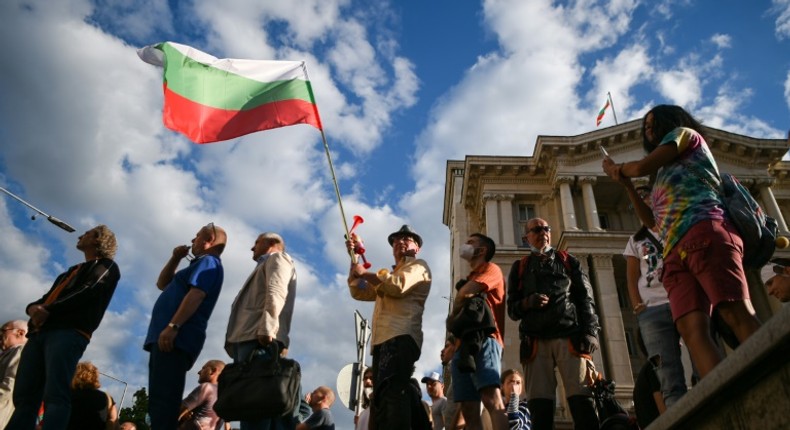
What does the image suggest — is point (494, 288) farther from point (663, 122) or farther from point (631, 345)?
point (631, 345)

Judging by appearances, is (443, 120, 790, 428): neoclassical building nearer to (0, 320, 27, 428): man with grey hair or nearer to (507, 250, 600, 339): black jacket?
(507, 250, 600, 339): black jacket

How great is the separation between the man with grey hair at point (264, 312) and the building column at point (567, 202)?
20142 mm

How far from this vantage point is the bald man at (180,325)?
416cm

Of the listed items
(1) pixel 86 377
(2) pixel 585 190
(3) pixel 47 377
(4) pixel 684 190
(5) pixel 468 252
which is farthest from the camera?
(2) pixel 585 190

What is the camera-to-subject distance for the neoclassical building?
23361 mm

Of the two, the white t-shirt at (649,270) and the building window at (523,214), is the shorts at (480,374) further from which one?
the building window at (523,214)

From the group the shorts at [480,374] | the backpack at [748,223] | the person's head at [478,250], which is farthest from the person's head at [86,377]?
the backpack at [748,223]

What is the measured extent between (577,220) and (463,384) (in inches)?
854

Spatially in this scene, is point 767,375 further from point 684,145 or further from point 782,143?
point 782,143

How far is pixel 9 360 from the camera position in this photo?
18.8 feet

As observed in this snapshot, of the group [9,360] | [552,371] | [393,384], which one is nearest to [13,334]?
[9,360]

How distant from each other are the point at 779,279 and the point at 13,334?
7.34 m

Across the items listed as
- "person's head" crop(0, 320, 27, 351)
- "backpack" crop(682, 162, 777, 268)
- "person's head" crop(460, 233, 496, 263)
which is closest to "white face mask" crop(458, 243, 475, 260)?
"person's head" crop(460, 233, 496, 263)

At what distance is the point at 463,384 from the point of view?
4.61 metres
